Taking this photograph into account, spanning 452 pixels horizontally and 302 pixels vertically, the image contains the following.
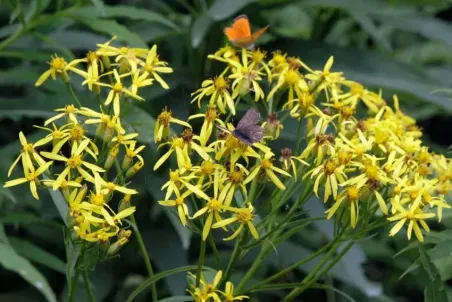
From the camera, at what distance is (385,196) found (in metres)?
1.66

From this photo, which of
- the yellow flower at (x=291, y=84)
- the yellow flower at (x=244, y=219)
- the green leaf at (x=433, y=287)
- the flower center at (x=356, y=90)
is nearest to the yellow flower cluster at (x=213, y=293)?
the yellow flower at (x=244, y=219)

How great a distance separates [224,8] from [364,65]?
57 centimetres

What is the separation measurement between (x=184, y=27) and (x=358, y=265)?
97 centimetres

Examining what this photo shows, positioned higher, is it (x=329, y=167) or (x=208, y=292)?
(x=329, y=167)

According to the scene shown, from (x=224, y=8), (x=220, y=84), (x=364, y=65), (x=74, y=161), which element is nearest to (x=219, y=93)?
(x=220, y=84)

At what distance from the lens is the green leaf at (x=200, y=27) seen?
8.04ft

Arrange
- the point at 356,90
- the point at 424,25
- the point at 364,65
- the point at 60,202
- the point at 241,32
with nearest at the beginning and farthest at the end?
the point at 60,202 → the point at 241,32 → the point at 356,90 → the point at 364,65 → the point at 424,25

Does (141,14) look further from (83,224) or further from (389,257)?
(389,257)

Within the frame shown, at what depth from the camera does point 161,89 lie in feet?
8.20

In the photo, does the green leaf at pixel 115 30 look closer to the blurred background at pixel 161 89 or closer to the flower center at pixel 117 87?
the blurred background at pixel 161 89

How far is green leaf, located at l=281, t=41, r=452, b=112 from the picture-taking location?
2676 millimetres

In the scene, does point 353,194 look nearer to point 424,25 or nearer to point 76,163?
point 76,163

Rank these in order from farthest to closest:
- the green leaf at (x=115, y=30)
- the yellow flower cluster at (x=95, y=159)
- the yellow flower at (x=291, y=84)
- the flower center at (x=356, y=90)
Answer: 1. the green leaf at (x=115, y=30)
2. the flower center at (x=356, y=90)
3. the yellow flower at (x=291, y=84)
4. the yellow flower cluster at (x=95, y=159)

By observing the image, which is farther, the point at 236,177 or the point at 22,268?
the point at 22,268
